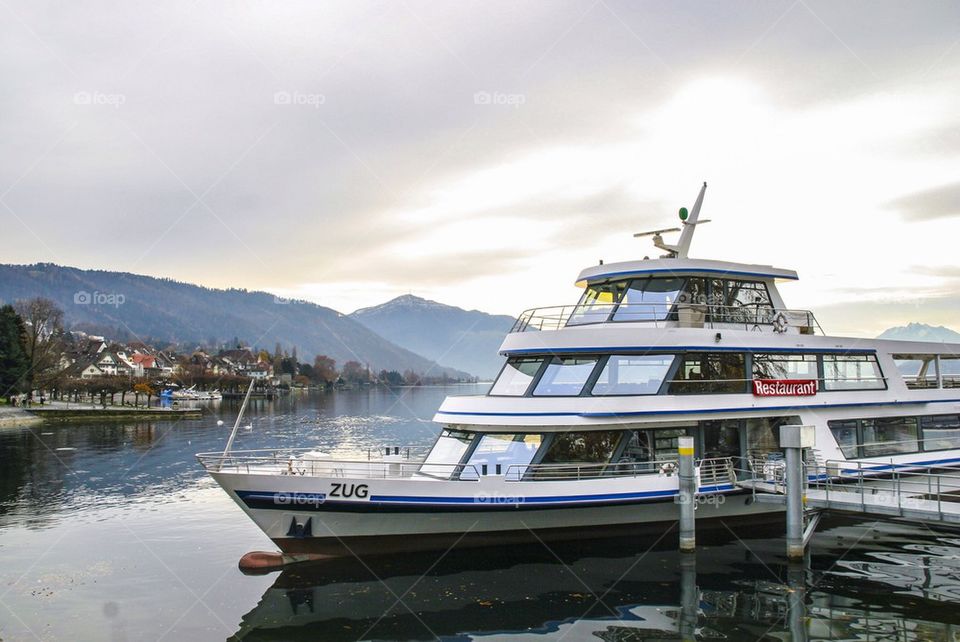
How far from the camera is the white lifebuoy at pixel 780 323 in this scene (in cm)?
1798

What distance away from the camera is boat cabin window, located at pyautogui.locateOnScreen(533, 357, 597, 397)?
16.0 m

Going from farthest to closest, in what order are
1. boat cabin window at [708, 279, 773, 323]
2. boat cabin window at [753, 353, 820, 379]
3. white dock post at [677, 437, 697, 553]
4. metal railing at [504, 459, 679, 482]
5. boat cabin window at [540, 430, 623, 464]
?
1. boat cabin window at [708, 279, 773, 323]
2. boat cabin window at [753, 353, 820, 379]
3. boat cabin window at [540, 430, 623, 464]
4. metal railing at [504, 459, 679, 482]
5. white dock post at [677, 437, 697, 553]

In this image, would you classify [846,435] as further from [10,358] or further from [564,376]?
[10,358]

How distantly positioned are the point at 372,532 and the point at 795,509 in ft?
28.3

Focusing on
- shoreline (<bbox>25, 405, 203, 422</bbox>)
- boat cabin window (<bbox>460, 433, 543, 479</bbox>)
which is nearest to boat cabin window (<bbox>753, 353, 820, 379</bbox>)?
boat cabin window (<bbox>460, 433, 543, 479</bbox>)

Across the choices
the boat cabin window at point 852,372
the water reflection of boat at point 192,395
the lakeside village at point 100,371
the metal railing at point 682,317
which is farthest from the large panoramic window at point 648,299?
the water reflection of boat at point 192,395

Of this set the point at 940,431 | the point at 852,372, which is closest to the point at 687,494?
the point at 852,372

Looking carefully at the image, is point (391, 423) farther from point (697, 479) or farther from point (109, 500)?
point (697, 479)

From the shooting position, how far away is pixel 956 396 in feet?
66.4

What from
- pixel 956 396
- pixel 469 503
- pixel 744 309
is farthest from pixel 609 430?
A: pixel 956 396

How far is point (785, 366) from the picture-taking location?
17766mm

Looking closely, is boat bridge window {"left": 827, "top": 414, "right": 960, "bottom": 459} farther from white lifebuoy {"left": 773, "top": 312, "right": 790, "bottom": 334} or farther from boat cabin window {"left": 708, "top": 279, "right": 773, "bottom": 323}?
boat cabin window {"left": 708, "top": 279, "right": 773, "bottom": 323}

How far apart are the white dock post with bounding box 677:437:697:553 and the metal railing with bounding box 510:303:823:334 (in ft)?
11.0

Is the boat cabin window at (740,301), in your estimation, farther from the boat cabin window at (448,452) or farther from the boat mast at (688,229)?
the boat cabin window at (448,452)
